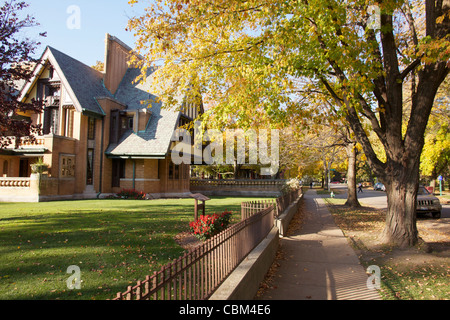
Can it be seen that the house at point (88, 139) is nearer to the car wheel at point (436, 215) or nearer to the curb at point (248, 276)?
the car wheel at point (436, 215)

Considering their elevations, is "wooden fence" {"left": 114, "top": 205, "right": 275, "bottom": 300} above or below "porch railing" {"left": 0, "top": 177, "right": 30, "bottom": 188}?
below

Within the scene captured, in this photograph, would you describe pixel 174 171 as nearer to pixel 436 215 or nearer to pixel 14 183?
pixel 14 183

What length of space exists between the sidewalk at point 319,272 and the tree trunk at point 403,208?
1434 mm

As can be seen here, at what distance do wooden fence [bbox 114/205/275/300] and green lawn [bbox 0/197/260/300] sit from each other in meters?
0.92

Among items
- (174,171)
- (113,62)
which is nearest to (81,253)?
(174,171)

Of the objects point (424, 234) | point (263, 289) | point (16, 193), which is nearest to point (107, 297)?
point (263, 289)

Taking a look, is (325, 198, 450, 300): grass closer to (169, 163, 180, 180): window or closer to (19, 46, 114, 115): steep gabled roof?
(169, 163, 180, 180): window

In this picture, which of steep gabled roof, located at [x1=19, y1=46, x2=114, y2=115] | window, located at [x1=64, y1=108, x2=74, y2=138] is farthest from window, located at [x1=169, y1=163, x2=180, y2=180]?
window, located at [x1=64, y1=108, x2=74, y2=138]

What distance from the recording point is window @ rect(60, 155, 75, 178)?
2027cm

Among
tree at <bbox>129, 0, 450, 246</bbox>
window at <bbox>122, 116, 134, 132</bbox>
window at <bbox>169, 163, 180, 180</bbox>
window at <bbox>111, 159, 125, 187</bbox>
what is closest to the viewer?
tree at <bbox>129, 0, 450, 246</bbox>

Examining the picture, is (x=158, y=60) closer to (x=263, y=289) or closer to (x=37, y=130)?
(x=37, y=130)

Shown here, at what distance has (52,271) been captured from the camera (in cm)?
544

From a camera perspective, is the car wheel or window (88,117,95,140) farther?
window (88,117,95,140)

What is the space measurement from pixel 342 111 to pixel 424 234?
230 inches
